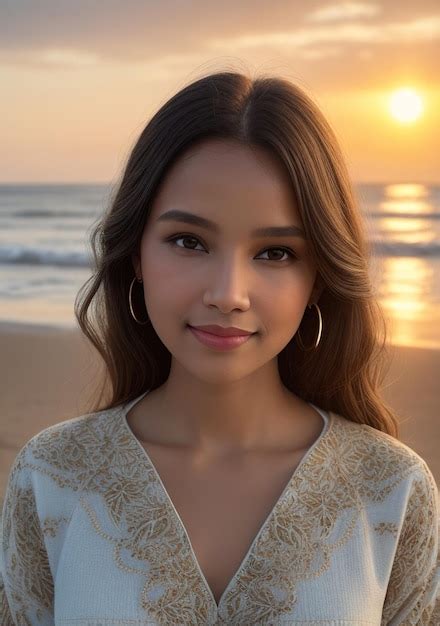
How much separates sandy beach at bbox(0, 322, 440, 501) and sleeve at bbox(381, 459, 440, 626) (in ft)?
6.49

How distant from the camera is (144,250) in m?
1.80

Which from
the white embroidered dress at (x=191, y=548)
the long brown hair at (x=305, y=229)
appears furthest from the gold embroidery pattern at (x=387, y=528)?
the long brown hair at (x=305, y=229)

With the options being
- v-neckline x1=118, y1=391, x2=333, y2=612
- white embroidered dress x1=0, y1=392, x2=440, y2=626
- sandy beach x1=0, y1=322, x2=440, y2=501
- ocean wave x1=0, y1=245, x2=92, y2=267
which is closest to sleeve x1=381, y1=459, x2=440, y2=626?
white embroidered dress x1=0, y1=392, x2=440, y2=626

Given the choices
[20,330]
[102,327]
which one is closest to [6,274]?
[20,330]

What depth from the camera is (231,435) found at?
75.3 inches

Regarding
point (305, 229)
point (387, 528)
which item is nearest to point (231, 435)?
point (387, 528)

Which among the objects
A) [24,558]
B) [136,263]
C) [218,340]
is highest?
[136,263]

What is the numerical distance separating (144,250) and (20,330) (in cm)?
521

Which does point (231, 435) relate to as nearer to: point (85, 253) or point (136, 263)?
point (136, 263)

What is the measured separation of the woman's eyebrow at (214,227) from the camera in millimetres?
Result: 1662

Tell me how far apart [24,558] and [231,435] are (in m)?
0.48

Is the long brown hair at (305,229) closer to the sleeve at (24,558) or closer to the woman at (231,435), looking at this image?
the woman at (231,435)

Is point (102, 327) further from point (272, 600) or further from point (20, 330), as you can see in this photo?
point (20, 330)

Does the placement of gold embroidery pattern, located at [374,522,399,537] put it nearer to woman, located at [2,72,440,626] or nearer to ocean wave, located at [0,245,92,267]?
woman, located at [2,72,440,626]
